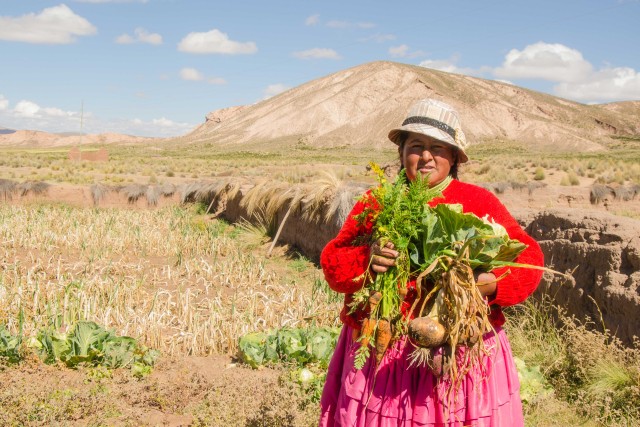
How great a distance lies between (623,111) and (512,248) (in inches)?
4696

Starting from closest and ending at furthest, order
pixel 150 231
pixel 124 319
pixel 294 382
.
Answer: pixel 294 382 < pixel 124 319 < pixel 150 231

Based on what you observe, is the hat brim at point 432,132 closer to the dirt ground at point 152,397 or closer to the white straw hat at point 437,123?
the white straw hat at point 437,123

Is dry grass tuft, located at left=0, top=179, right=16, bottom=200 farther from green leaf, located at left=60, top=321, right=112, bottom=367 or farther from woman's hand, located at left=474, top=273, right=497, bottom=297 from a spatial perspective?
woman's hand, located at left=474, top=273, right=497, bottom=297

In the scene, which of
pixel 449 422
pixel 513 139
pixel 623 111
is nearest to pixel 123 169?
pixel 449 422

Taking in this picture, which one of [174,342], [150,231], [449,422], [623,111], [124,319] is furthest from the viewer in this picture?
[623,111]

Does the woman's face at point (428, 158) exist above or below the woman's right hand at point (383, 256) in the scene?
above

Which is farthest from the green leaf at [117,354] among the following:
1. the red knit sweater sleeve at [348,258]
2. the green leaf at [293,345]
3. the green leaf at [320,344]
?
the red knit sweater sleeve at [348,258]

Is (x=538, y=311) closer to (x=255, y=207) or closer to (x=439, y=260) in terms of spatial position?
(x=439, y=260)

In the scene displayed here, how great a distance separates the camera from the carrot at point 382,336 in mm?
2170

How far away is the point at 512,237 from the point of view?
230 centimetres

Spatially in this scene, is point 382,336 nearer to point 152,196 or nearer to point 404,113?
point 152,196

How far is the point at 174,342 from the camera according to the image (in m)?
5.40

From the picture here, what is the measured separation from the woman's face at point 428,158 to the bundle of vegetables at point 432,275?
251 millimetres

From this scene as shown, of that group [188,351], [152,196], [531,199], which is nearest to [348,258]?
[188,351]
